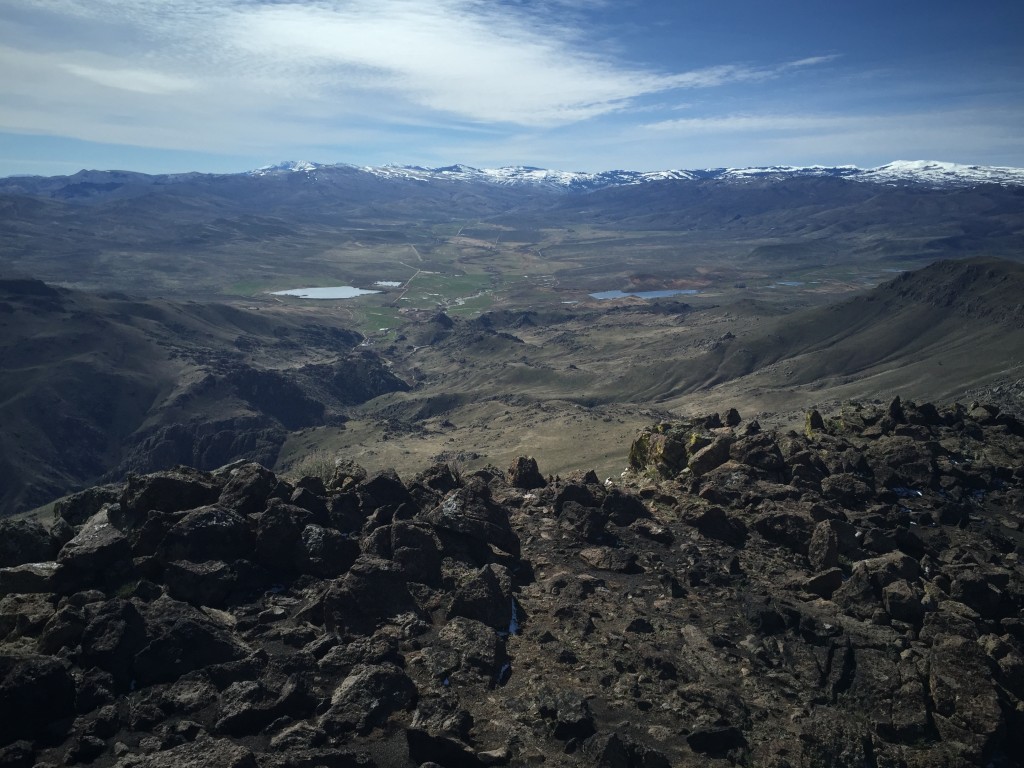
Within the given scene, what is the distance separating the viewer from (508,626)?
74.6 feet

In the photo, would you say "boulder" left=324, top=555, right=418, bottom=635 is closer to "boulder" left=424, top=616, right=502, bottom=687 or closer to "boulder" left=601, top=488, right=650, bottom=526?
"boulder" left=424, top=616, right=502, bottom=687

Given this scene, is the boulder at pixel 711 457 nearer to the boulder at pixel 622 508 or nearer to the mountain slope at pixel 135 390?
the boulder at pixel 622 508

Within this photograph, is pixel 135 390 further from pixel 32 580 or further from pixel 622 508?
pixel 622 508

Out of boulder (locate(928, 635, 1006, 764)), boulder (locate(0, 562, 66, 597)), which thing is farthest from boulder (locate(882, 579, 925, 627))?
boulder (locate(0, 562, 66, 597))

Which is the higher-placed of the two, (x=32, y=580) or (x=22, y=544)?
(x=22, y=544)

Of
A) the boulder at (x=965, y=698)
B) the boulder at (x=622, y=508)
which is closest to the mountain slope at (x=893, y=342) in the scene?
the boulder at (x=622, y=508)

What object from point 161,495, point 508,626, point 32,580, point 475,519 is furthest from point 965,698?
point 32,580

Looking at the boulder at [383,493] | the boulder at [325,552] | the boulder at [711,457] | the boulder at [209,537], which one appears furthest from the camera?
the boulder at [711,457]

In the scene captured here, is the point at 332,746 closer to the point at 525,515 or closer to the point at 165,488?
the point at 165,488

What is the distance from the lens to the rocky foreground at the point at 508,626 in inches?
664

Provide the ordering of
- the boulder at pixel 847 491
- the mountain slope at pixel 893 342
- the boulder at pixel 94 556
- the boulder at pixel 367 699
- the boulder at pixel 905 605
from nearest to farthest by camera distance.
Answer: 1. the boulder at pixel 367 699
2. the boulder at pixel 94 556
3. the boulder at pixel 905 605
4. the boulder at pixel 847 491
5. the mountain slope at pixel 893 342

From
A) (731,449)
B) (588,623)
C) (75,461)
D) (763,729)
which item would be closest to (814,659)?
(763,729)

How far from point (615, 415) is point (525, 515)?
265ft

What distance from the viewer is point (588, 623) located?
2288 cm
